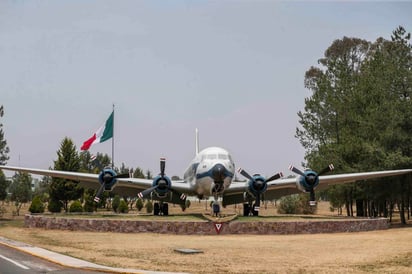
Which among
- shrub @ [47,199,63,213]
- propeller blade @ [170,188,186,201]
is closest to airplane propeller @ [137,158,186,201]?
propeller blade @ [170,188,186,201]

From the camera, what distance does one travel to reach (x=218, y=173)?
112 ft

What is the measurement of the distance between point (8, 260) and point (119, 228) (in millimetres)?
13721

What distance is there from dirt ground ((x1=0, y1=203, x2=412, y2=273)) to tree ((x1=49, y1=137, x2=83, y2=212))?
110 ft

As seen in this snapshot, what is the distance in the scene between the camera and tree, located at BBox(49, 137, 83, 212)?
58.7 m

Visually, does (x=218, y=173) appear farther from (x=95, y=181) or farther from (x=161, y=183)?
(x=95, y=181)

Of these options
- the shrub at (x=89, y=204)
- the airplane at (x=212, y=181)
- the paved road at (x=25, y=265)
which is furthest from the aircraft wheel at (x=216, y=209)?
the shrub at (x=89, y=204)

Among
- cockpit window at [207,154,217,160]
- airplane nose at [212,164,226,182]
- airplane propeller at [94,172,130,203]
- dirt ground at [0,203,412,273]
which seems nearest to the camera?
dirt ground at [0,203,412,273]

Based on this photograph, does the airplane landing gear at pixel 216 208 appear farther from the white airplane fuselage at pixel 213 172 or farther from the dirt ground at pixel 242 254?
the dirt ground at pixel 242 254

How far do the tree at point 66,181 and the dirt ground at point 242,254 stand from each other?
33.6m

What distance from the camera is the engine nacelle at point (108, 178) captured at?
35969 mm

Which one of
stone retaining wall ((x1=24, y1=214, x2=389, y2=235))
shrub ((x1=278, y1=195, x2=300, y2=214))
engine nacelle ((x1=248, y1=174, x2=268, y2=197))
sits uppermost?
engine nacelle ((x1=248, y1=174, x2=268, y2=197))

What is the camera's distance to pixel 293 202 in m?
61.7

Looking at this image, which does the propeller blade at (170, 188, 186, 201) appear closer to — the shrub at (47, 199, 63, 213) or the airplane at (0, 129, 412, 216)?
the airplane at (0, 129, 412, 216)

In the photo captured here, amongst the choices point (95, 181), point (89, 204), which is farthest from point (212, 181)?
point (89, 204)
